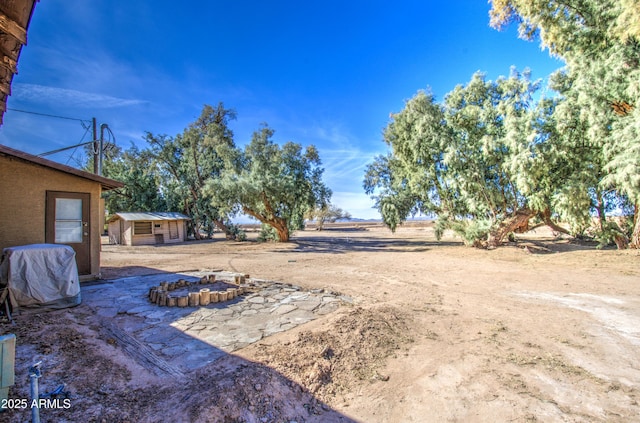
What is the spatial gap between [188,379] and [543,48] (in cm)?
1557

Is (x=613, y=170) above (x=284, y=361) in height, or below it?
above

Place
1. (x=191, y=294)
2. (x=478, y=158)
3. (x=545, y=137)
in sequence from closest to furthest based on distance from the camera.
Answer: (x=191, y=294)
(x=545, y=137)
(x=478, y=158)

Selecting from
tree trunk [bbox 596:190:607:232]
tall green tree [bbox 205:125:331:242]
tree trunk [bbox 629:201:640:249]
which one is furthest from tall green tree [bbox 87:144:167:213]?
tree trunk [bbox 629:201:640:249]

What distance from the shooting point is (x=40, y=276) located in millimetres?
4797

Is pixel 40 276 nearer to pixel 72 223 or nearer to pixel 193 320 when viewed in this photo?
pixel 72 223

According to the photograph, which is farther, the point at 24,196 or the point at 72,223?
the point at 72,223

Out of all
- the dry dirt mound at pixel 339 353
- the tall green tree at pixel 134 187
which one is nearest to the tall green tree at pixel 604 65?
the dry dirt mound at pixel 339 353

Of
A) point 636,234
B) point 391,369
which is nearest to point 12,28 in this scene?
point 391,369

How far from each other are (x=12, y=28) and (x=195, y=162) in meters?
22.3

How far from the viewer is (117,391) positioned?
2586mm

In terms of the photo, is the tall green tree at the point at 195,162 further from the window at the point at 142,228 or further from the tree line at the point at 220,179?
the window at the point at 142,228

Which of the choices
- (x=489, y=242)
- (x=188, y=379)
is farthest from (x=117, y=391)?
(x=489, y=242)

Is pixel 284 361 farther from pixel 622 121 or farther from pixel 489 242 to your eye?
pixel 489 242

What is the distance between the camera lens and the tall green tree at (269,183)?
16.8m
